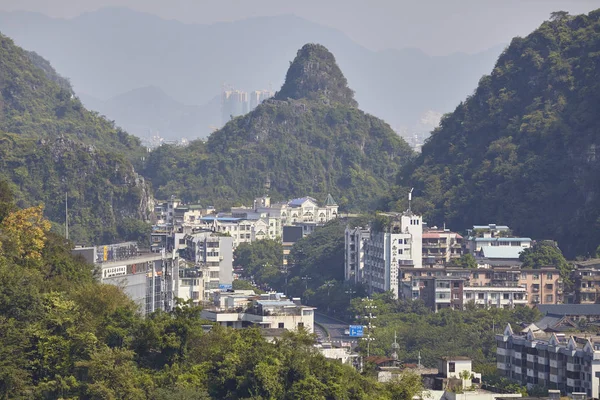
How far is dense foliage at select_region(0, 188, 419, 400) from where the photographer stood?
34.8 metres

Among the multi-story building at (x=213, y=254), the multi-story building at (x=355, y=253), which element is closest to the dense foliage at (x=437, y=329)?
the multi-story building at (x=355, y=253)

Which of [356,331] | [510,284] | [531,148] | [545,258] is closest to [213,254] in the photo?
[510,284]

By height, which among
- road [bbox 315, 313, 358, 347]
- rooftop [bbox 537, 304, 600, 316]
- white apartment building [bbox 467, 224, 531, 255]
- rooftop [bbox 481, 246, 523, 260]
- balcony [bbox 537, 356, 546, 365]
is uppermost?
white apartment building [bbox 467, 224, 531, 255]

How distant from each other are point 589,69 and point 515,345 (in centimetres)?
3799

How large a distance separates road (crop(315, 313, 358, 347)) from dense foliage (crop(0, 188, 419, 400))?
711 inches

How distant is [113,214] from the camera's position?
9856 centimetres

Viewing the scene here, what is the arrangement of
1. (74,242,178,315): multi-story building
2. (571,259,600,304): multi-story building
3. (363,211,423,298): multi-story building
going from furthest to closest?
(363,211,423,298): multi-story building, (571,259,600,304): multi-story building, (74,242,178,315): multi-story building

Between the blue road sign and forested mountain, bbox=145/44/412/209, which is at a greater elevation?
forested mountain, bbox=145/44/412/209

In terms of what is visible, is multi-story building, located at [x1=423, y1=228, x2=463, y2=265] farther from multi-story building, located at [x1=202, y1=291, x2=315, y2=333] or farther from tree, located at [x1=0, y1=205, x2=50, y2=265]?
tree, located at [x1=0, y1=205, x2=50, y2=265]

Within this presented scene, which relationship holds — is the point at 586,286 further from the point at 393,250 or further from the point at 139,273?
the point at 139,273

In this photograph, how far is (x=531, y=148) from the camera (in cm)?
8412

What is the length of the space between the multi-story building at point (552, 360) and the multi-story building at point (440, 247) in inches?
847

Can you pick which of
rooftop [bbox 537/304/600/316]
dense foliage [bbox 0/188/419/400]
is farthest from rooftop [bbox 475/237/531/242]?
dense foliage [bbox 0/188/419/400]

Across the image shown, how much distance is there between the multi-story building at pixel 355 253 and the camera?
7588cm
